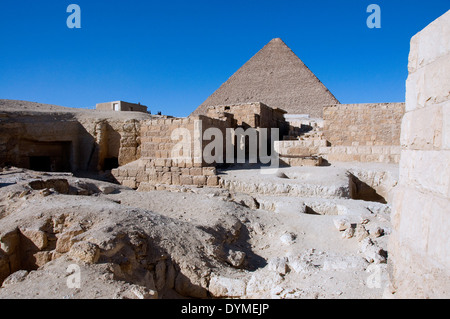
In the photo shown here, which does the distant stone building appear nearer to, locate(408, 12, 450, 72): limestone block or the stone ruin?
the stone ruin

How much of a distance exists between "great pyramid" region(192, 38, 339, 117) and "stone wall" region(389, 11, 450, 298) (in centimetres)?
3466

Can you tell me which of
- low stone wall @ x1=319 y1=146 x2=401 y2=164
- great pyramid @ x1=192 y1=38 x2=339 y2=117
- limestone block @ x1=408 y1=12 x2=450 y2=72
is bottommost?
low stone wall @ x1=319 y1=146 x2=401 y2=164

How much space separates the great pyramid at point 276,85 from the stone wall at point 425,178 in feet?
114

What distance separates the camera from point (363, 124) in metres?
12.2

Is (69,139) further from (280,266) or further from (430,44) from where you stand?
(430,44)

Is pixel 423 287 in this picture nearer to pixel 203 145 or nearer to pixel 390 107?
pixel 203 145

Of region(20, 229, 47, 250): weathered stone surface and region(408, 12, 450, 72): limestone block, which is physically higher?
region(408, 12, 450, 72): limestone block

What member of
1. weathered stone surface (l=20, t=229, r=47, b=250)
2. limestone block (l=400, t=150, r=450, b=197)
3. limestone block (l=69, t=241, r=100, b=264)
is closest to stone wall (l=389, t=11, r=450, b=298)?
limestone block (l=400, t=150, r=450, b=197)

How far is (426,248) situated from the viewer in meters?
1.84

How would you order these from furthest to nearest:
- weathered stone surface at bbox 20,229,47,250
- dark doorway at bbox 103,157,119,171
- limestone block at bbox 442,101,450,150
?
dark doorway at bbox 103,157,119,171 → weathered stone surface at bbox 20,229,47,250 → limestone block at bbox 442,101,450,150

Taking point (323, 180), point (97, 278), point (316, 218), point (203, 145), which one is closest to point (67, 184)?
point (203, 145)

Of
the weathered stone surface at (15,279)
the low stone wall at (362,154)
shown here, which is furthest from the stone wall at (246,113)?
the weathered stone surface at (15,279)

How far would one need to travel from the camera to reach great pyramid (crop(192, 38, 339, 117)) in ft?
124

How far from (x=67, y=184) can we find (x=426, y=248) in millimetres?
6504
